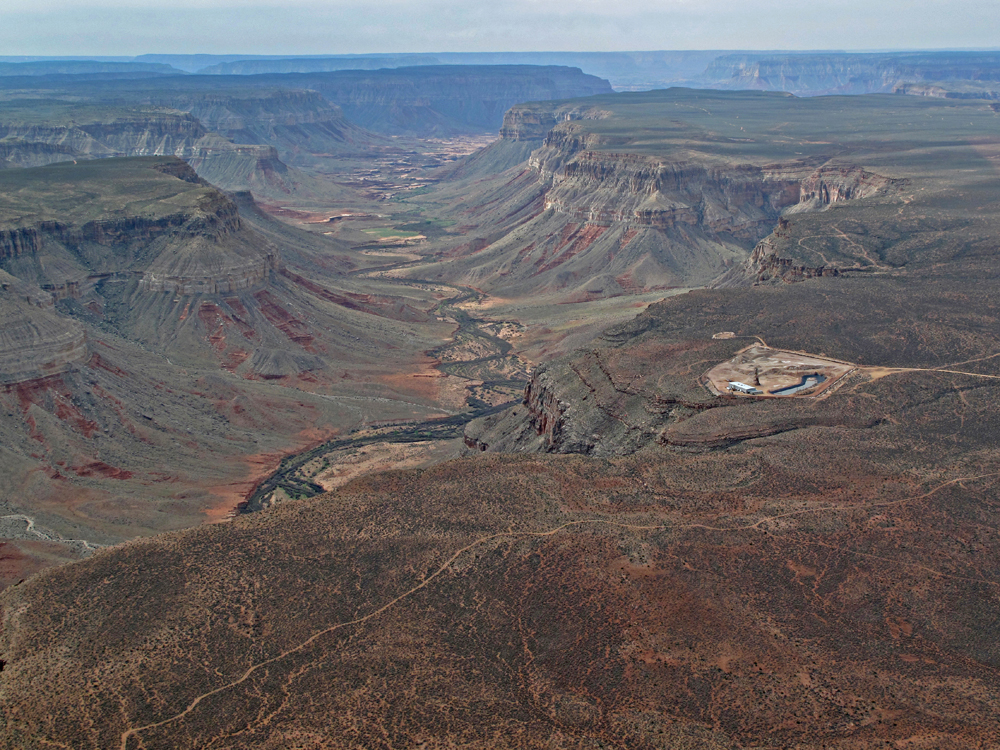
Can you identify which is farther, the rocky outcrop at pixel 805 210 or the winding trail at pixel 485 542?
the rocky outcrop at pixel 805 210

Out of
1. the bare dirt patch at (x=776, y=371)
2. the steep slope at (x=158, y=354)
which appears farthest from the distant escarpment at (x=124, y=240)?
the bare dirt patch at (x=776, y=371)

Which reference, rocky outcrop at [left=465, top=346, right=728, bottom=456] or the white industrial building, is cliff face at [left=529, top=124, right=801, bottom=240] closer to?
rocky outcrop at [left=465, top=346, right=728, bottom=456]

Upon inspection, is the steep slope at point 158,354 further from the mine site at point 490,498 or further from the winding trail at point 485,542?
the winding trail at point 485,542

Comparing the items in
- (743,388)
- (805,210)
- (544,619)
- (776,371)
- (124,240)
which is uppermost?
(805,210)

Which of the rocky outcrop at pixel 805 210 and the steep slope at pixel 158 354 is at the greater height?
the rocky outcrop at pixel 805 210

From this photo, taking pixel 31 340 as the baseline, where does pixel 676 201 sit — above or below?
above

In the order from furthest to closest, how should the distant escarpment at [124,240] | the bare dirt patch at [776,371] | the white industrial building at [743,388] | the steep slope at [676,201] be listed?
the steep slope at [676,201] → the distant escarpment at [124,240] → the bare dirt patch at [776,371] → the white industrial building at [743,388]

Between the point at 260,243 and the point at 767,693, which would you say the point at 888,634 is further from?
the point at 260,243

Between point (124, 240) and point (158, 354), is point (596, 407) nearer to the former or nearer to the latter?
point (158, 354)

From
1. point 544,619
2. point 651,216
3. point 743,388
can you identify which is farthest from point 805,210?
point 544,619

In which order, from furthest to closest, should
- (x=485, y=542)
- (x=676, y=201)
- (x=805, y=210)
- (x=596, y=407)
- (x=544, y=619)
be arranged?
(x=676, y=201)
(x=805, y=210)
(x=596, y=407)
(x=485, y=542)
(x=544, y=619)

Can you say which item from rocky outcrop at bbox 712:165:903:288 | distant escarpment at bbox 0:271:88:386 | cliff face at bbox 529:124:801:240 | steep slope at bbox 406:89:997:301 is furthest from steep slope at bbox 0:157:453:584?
cliff face at bbox 529:124:801:240
